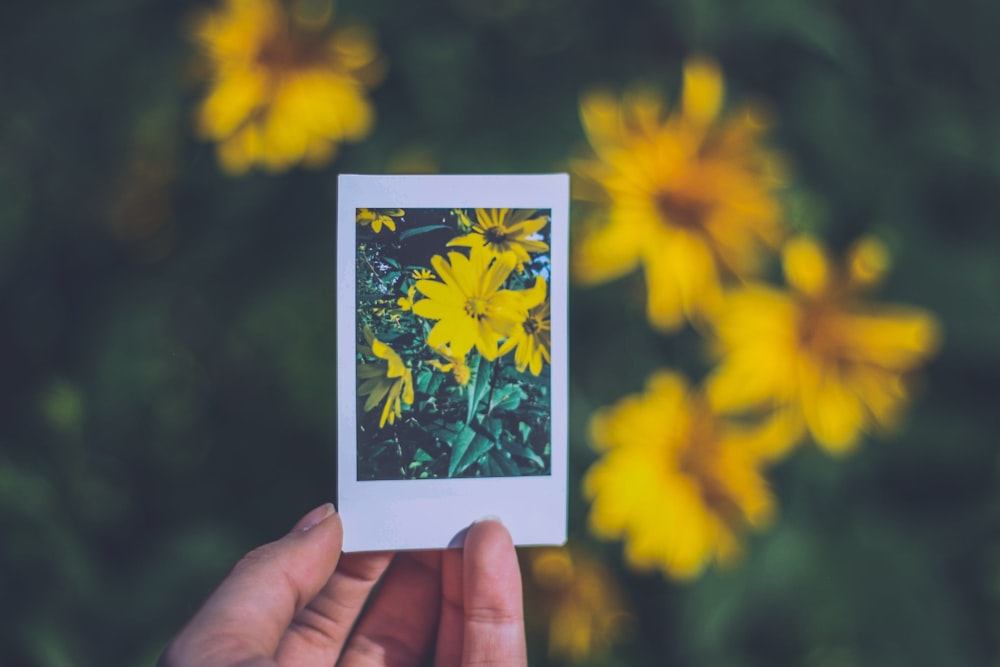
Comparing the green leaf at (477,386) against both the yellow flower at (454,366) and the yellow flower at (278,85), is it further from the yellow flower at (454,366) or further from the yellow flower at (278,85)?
the yellow flower at (278,85)

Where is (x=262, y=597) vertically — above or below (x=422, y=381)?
below

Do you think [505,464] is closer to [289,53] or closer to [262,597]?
[262,597]

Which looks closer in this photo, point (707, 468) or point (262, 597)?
point (262, 597)

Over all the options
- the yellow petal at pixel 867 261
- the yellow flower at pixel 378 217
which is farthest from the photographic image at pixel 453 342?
the yellow petal at pixel 867 261

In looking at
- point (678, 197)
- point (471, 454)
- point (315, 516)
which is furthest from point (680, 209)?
Result: point (315, 516)

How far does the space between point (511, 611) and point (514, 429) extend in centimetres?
12

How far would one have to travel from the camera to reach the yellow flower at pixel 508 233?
1.94 feet

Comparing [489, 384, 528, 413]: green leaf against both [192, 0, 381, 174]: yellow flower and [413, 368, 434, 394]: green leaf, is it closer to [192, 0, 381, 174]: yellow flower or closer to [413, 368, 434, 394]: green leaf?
[413, 368, 434, 394]: green leaf

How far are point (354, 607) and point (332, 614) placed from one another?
2 cm

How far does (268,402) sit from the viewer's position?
604mm

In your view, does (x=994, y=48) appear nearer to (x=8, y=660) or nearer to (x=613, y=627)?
(x=613, y=627)

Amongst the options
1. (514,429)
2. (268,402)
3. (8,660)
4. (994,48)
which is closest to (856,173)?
(994,48)

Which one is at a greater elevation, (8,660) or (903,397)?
(903,397)

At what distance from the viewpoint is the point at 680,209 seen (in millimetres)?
612
